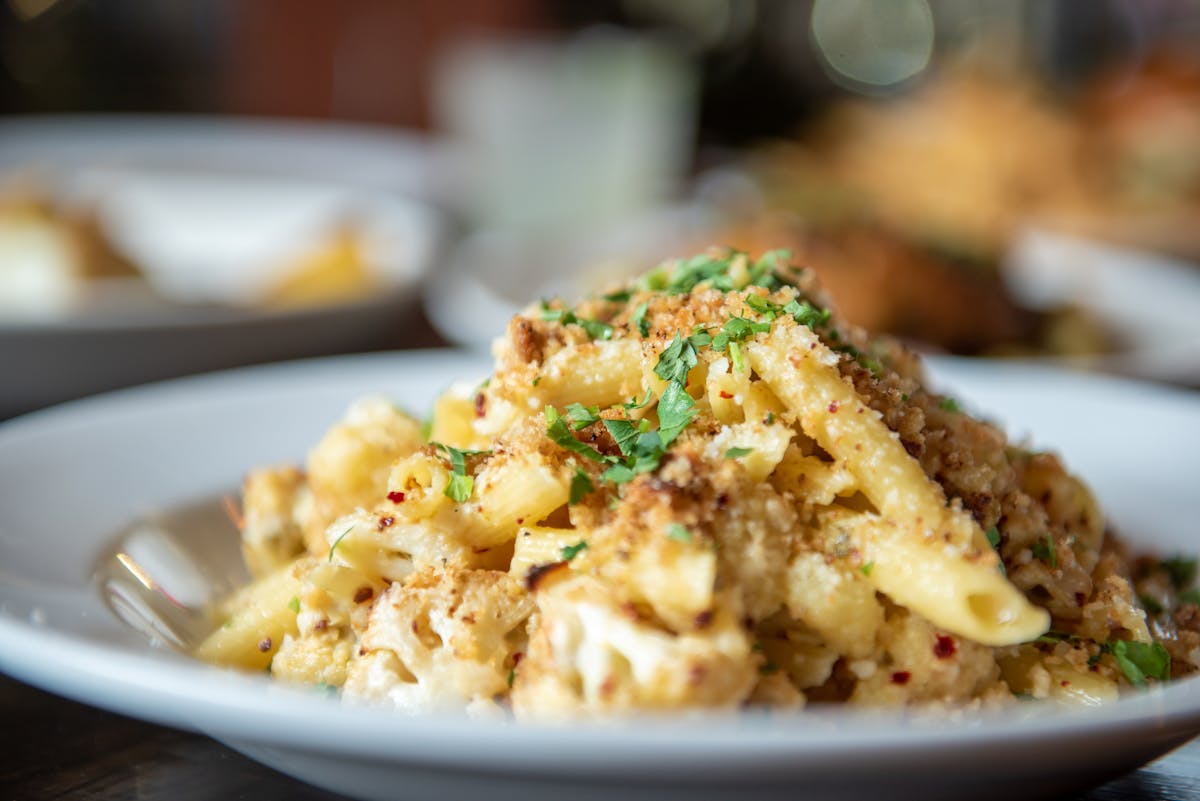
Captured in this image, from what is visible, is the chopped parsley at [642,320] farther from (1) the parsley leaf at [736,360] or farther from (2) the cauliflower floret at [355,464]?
(2) the cauliflower floret at [355,464]

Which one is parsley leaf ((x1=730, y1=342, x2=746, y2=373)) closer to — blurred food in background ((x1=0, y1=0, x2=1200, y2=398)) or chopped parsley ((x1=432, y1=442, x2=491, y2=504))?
chopped parsley ((x1=432, y1=442, x2=491, y2=504))

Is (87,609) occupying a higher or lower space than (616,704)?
lower

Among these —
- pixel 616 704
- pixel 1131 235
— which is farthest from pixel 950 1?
pixel 616 704

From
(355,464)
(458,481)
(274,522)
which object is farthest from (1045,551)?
(274,522)

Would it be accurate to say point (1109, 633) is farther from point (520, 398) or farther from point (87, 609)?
point (87, 609)

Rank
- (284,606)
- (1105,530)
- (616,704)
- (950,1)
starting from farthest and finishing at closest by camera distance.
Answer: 1. (950,1)
2. (1105,530)
3. (284,606)
4. (616,704)

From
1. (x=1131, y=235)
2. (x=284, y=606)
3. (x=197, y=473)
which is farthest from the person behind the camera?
(x=1131, y=235)

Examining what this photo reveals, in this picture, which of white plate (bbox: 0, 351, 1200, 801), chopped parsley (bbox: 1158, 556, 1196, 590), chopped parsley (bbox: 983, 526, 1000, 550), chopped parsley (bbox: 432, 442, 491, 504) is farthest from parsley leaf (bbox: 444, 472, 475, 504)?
chopped parsley (bbox: 1158, 556, 1196, 590)
